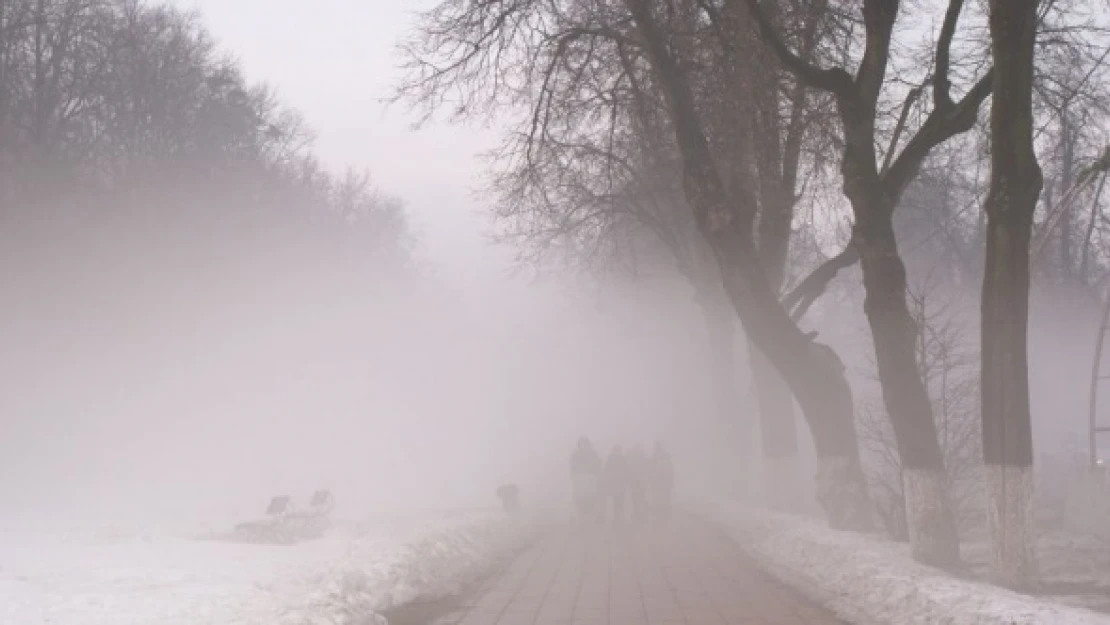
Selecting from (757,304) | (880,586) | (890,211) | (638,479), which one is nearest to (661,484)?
(638,479)

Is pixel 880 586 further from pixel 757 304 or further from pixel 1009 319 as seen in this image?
pixel 757 304

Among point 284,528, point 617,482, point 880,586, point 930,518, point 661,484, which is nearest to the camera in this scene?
point 880,586

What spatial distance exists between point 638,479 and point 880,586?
15972 millimetres

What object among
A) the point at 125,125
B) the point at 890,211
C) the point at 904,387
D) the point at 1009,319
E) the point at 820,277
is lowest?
the point at 904,387

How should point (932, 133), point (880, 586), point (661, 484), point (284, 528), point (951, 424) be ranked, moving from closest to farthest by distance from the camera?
1. point (880, 586)
2. point (932, 133)
3. point (951, 424)
4. point (284, 528)
5. point (661, 484)

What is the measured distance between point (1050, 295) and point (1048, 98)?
18.8 meters

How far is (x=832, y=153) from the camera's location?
56.4 feet

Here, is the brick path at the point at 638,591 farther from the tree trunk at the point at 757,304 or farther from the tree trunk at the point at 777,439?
the tree trunk at the point at 777,439

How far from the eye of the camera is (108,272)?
109 ft

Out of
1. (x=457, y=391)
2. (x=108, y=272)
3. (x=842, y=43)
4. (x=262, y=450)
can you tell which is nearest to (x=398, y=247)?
(x=457, y=391)

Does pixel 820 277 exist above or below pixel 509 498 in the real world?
above

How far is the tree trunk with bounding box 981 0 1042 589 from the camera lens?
33.9 feet

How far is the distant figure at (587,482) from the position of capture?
25.3 meters

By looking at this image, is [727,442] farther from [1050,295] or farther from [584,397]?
[584,397]
